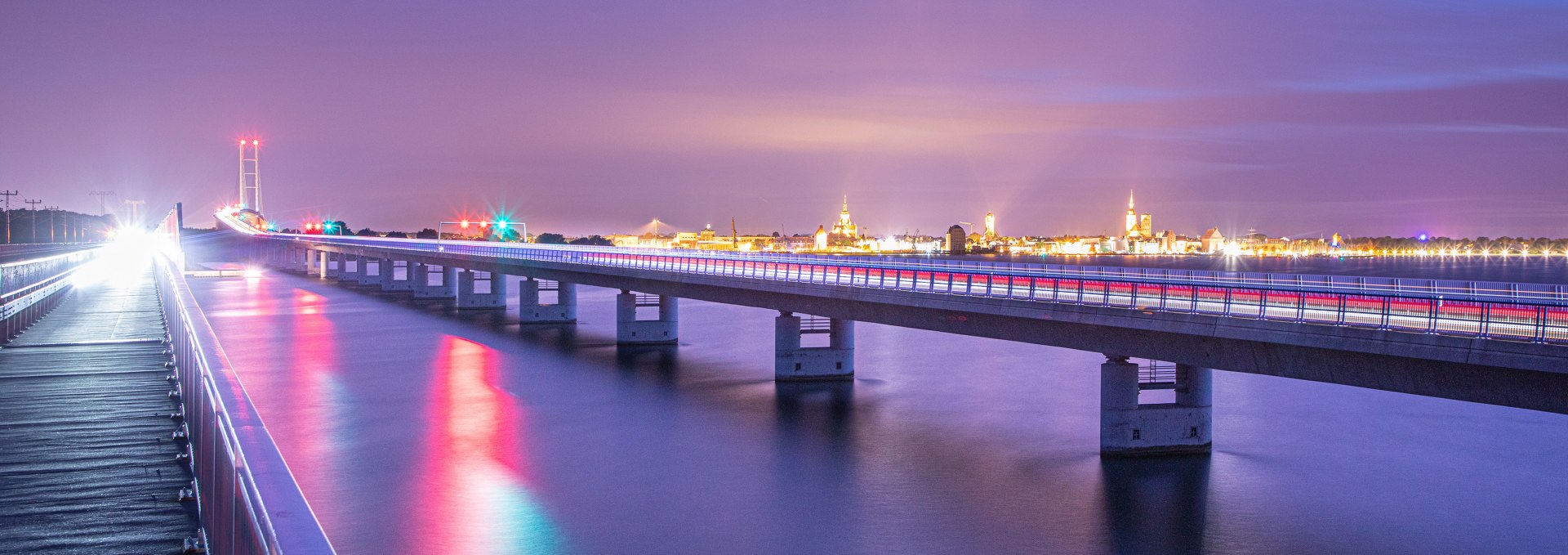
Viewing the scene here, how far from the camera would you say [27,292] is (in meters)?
31.0

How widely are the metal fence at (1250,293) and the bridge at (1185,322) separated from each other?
0.08 m

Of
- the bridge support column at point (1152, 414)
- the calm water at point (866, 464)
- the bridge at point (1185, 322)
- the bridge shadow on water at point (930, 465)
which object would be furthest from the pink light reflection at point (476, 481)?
the bridge support column at point (1152, 414)

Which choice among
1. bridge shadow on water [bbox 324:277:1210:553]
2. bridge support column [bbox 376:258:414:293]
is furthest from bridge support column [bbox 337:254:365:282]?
bridge shadow on water [bbox 324:277:1210:553]

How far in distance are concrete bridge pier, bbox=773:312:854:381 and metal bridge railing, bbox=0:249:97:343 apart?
27.0 metres

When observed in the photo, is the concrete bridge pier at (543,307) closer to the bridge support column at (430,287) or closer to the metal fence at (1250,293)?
the bridge support column at (430,287)

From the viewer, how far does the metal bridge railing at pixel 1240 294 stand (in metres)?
23.0

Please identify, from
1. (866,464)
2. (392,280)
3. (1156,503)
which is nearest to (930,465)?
(866,464)

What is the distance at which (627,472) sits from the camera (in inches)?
1377

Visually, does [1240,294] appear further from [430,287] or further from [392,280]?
[392,280]

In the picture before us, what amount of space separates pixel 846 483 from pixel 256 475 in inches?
1136

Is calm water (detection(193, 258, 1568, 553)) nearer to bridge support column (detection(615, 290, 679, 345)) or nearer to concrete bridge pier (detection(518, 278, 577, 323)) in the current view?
bridge support column (detection(615, 290, 679, 345))

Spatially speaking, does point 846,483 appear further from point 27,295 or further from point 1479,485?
point 27,295

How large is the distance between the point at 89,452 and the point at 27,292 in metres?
21.8

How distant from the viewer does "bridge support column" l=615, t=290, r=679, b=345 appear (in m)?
69.3
